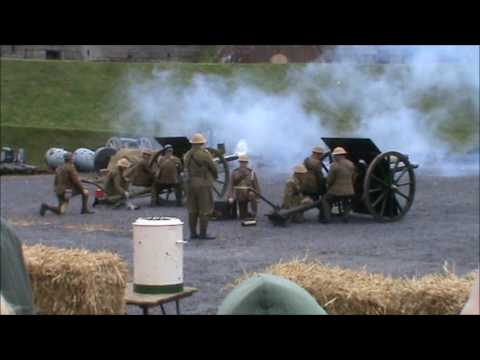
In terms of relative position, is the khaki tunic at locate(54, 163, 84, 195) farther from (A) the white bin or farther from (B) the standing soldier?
(A) the white bin

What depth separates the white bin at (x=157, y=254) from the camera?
13.3 feet

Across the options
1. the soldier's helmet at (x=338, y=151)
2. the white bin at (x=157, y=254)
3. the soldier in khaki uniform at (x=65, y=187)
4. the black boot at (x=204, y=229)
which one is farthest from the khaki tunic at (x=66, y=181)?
the white bin at (x=157, y=254)

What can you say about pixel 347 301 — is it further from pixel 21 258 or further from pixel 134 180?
pixel 134 180

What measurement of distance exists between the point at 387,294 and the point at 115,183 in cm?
1035

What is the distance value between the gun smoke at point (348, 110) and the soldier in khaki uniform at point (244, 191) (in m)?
4.83

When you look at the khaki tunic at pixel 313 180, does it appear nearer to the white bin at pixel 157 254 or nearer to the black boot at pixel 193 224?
the black boot at pixel 193 224

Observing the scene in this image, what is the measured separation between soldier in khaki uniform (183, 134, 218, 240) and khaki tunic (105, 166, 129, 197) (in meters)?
3.87

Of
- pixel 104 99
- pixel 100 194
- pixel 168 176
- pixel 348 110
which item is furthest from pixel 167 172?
pixel 104 99

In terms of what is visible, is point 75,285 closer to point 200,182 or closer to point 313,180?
point 200,182

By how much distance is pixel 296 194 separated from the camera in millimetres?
11133

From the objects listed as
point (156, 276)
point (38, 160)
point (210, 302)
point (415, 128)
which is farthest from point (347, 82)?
point (156, 276)

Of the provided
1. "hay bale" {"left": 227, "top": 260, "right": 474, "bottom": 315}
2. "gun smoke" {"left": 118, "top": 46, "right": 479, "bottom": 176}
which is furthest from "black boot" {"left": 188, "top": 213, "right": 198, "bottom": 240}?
"gun smoke" {"left": 118, "top": 46, "right": 479, "bottom": 176}

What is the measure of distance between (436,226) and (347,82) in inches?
323

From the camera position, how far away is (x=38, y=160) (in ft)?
75.5
